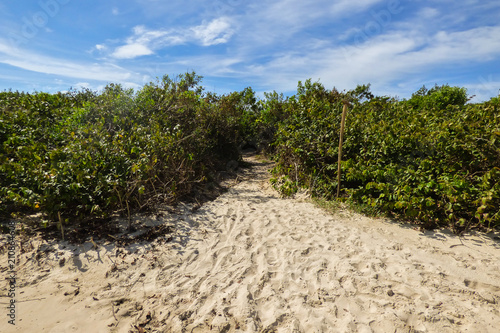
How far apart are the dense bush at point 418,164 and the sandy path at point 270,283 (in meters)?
0.56

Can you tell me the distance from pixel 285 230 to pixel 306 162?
282 cm

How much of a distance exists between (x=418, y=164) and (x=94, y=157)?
5884mm

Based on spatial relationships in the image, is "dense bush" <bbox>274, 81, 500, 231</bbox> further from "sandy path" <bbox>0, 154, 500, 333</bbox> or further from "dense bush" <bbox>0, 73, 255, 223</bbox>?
"dense bush" <bbox>0, 73, 255, 223</bbox>

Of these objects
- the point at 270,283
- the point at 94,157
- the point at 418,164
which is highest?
the point at 94,157

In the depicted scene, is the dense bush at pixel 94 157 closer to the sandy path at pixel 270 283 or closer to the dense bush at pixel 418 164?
the sandy path at pixel 270 283

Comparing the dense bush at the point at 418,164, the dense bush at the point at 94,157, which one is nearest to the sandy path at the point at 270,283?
the dense bush at the point at 418,164

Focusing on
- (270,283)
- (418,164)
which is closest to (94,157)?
(270,283)

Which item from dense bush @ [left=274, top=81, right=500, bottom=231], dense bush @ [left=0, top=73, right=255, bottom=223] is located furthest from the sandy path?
dense bush @ [left=0, top=73, right=255, bottom=223]

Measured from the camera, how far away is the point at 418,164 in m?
4.93

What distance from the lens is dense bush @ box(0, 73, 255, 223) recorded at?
13.3 ft

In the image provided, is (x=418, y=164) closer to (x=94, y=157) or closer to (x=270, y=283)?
(x=270, y=283)

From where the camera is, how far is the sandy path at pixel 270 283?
2629mm

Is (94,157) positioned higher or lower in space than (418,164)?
higher

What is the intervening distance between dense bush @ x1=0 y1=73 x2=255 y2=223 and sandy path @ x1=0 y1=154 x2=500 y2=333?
877 millimetres
